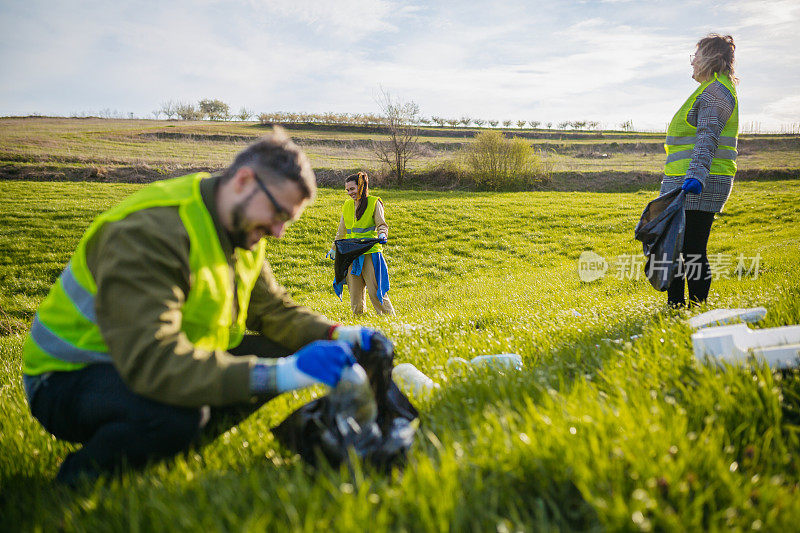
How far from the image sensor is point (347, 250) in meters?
8.05

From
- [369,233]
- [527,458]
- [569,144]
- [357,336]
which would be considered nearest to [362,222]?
[369,233]

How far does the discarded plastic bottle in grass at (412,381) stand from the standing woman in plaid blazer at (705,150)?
132 inches

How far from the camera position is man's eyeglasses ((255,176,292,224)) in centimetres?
208

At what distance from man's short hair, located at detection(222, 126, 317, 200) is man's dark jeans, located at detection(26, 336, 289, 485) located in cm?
114

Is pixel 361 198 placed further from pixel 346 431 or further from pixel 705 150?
pixel 346 431

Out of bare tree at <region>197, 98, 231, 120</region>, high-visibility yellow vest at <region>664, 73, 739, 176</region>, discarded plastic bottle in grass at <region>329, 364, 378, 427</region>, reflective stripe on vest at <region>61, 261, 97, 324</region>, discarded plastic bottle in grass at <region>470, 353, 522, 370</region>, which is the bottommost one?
discarded plastic bottle in grass at <region>470, 353, 522, 370</region>

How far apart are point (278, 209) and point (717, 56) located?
509 cm

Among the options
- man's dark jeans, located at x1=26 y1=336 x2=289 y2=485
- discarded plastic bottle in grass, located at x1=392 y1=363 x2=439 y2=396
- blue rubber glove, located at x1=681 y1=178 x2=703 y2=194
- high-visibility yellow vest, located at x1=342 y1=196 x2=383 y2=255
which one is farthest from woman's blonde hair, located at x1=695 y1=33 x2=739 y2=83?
man's dark jeans, located at x1=26 y1=336 x2=289 y2=485

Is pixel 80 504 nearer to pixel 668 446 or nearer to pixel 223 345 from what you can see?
pixel 223 345

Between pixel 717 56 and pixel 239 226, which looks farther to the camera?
pixel 717 56

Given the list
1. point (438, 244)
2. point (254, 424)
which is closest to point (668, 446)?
point (254, 424)

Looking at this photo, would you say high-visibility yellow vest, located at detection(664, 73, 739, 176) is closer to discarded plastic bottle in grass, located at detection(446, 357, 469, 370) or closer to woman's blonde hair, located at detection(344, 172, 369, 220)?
discarded plastic bottle in grass, located at detection(446, 357, 469, 370)

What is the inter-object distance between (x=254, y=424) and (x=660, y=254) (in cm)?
427

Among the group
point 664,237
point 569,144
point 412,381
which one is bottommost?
point 412,381
